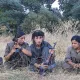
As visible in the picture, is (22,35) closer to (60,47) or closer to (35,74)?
(35,74)

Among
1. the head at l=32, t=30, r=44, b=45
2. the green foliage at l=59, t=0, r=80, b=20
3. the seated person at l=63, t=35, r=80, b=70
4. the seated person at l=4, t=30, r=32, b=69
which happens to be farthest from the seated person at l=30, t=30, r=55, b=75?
the green foliage at l=59, t=0, r=80, b=20

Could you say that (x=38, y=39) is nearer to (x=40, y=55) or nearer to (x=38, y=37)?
(x=38, y=37)

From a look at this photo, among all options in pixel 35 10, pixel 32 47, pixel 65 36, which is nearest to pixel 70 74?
pixel 32 47

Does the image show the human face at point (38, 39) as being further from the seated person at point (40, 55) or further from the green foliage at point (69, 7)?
the green foliage at point (69, 7)

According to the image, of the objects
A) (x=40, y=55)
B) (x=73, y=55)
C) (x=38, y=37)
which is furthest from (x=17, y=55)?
(x=73, y=55)

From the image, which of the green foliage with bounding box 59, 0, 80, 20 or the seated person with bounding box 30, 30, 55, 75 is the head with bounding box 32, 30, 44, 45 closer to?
the seated person with bounding box 30, 30, 55, 75

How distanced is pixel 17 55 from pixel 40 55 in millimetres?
441

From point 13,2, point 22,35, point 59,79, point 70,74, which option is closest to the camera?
point 59,79

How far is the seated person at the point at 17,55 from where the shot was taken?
5600 millimetres

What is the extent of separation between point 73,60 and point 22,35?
1.08 m

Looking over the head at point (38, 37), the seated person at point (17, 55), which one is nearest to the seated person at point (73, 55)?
the head at point (38, 37)

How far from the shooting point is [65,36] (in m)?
8.66

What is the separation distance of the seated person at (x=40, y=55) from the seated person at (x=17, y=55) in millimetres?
148

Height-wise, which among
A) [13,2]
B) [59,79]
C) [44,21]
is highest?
[13,2]
